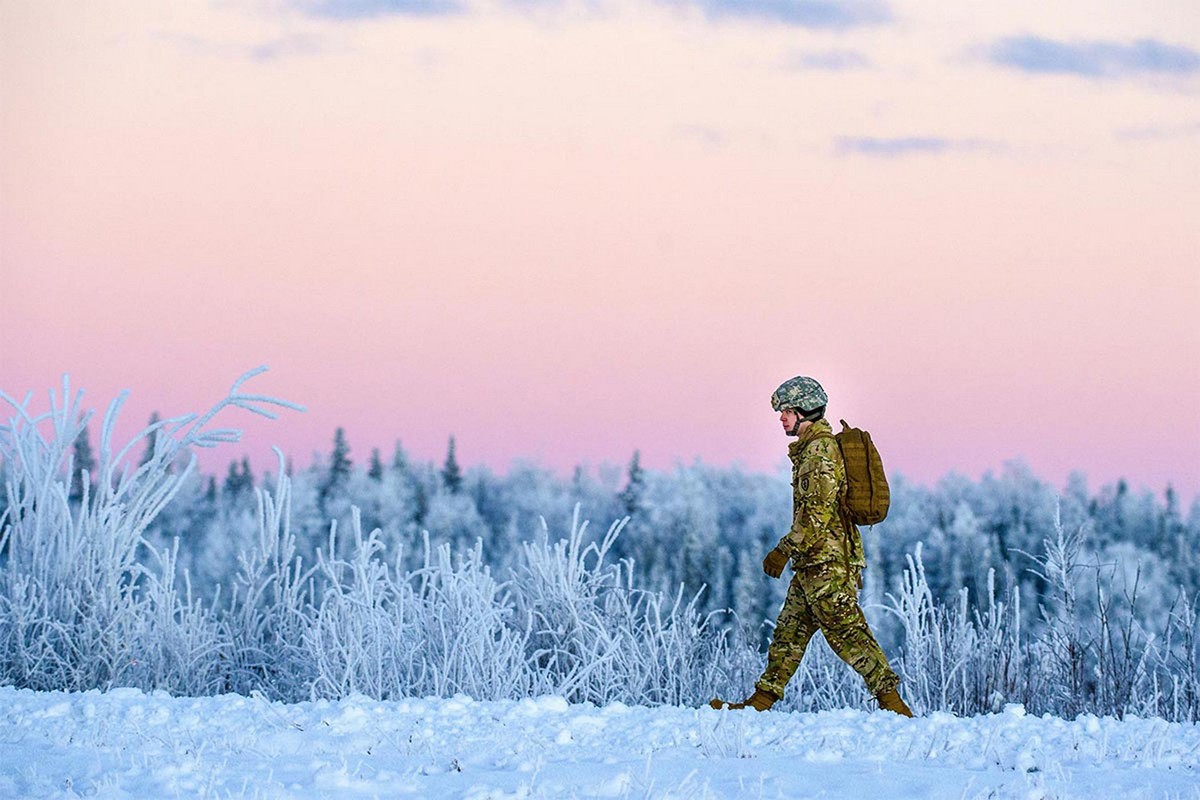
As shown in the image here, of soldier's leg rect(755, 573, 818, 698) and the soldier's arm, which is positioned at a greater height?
the soldier's arm

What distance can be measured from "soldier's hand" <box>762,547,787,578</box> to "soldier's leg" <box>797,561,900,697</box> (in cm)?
18

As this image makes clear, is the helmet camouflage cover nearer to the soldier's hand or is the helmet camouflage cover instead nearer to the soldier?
the soldier

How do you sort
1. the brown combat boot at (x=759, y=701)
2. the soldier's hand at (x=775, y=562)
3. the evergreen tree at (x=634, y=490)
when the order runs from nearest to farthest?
1. the soldier's hand at (x=775, y=562)
2. the brown combat boot at (x=759, y=701)
3. the evergreen tree at (x=634, y=490)

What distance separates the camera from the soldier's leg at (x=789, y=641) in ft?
29.0

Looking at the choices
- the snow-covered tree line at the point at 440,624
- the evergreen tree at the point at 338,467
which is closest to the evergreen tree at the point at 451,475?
the evergreen tree at the point at 338,467

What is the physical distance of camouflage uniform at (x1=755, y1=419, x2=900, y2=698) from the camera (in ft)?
28.3

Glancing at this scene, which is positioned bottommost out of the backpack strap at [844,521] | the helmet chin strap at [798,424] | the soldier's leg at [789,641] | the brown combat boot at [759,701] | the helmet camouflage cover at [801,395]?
the brown combat boot at [759,701]

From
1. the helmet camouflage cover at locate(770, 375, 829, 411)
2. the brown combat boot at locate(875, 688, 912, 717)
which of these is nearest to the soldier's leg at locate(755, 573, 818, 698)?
the brown combat boot at locate(875, 688, 912, 717)

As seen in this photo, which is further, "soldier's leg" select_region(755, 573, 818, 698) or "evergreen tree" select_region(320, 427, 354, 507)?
"evergreen tree" select_region(320, 427, 354, 507)

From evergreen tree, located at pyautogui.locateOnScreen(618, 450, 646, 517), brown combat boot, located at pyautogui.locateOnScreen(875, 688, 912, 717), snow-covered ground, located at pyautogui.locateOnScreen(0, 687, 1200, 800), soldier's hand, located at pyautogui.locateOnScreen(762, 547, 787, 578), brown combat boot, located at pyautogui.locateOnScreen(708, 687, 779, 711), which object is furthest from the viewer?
evergreen tree, located at pyautogui.locateOnScreen(618, 450, 646, 517)

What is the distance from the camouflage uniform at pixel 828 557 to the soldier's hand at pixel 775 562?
0.04 metres

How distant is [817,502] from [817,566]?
366mm

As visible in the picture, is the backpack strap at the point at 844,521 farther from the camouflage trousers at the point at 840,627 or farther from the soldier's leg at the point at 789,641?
the soldier's leg at the point at 789,641

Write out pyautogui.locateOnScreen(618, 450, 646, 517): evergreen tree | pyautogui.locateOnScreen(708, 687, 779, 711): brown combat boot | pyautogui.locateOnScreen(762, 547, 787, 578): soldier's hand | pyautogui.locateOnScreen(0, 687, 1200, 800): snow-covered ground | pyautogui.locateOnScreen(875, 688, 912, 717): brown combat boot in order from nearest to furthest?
pyautogui.locateOnScreen(0, 687, 1200, 800): snow-covered ground, pyautogui.locateOnScreen(875, 688, 912, 717): brown combat boot, pyautogui.locateOnScreen(762, 547, 787, 578): soldier's hand, pyautogui.locateOnScreen(708, 687, 779, 711): brown combat boot, pyautogui.locateOnScreen(618, 450, 646, 517): evergreen tree
